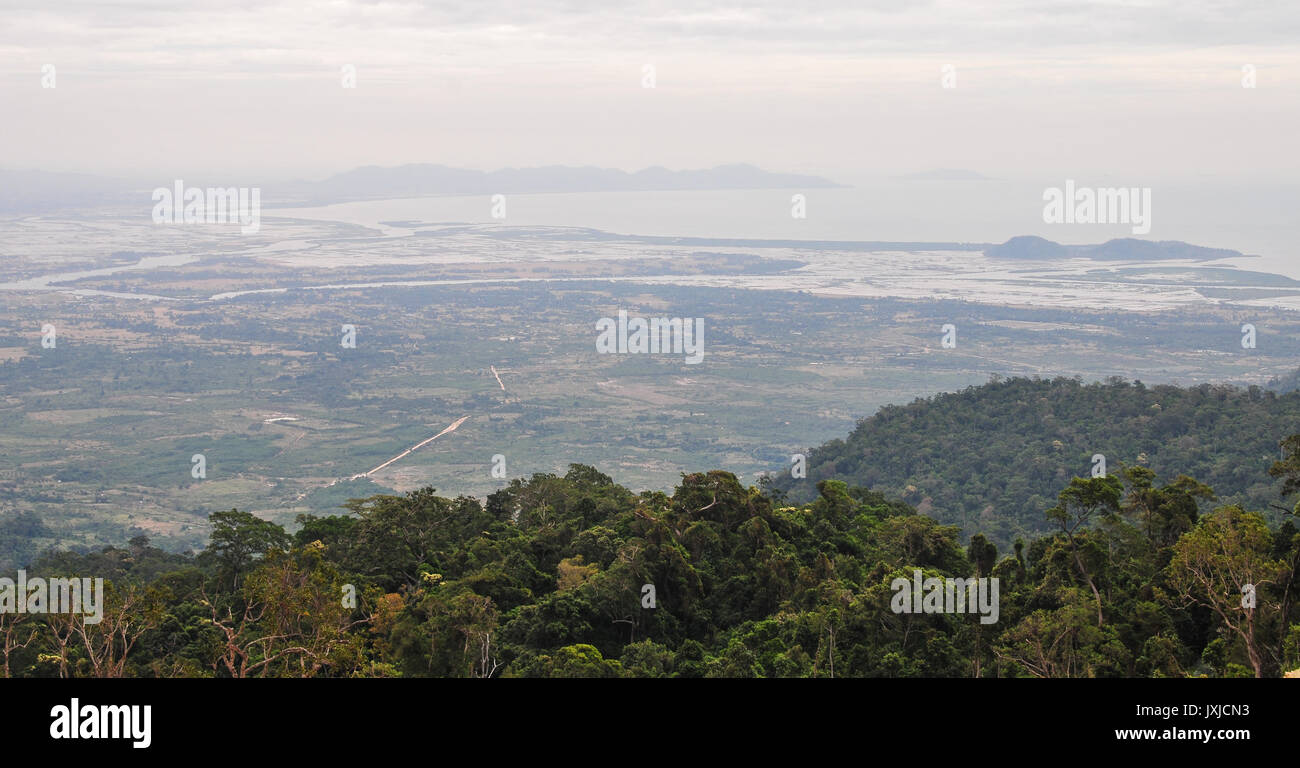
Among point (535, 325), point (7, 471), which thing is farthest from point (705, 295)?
point (7, 471)

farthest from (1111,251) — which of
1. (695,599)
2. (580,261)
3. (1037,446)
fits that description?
(695,599)

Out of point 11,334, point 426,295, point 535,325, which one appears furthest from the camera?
point 426,295

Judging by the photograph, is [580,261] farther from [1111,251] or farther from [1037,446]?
[1037,446]

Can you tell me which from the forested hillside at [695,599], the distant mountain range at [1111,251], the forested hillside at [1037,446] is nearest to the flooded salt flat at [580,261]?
the distant mountain range at [1111,251]

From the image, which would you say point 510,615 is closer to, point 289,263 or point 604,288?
point 604,288

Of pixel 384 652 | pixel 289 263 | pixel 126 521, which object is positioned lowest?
pixel 126 521

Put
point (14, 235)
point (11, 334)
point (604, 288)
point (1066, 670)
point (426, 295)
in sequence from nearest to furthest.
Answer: point (1066, 670) → point (11, 334) → point (426, 295) → point (604, 288) → point (14, 235)

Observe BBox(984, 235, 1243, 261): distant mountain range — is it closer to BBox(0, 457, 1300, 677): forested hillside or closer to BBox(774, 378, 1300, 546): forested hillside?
BBox(774, 378, 1300, 546): forested hillside
